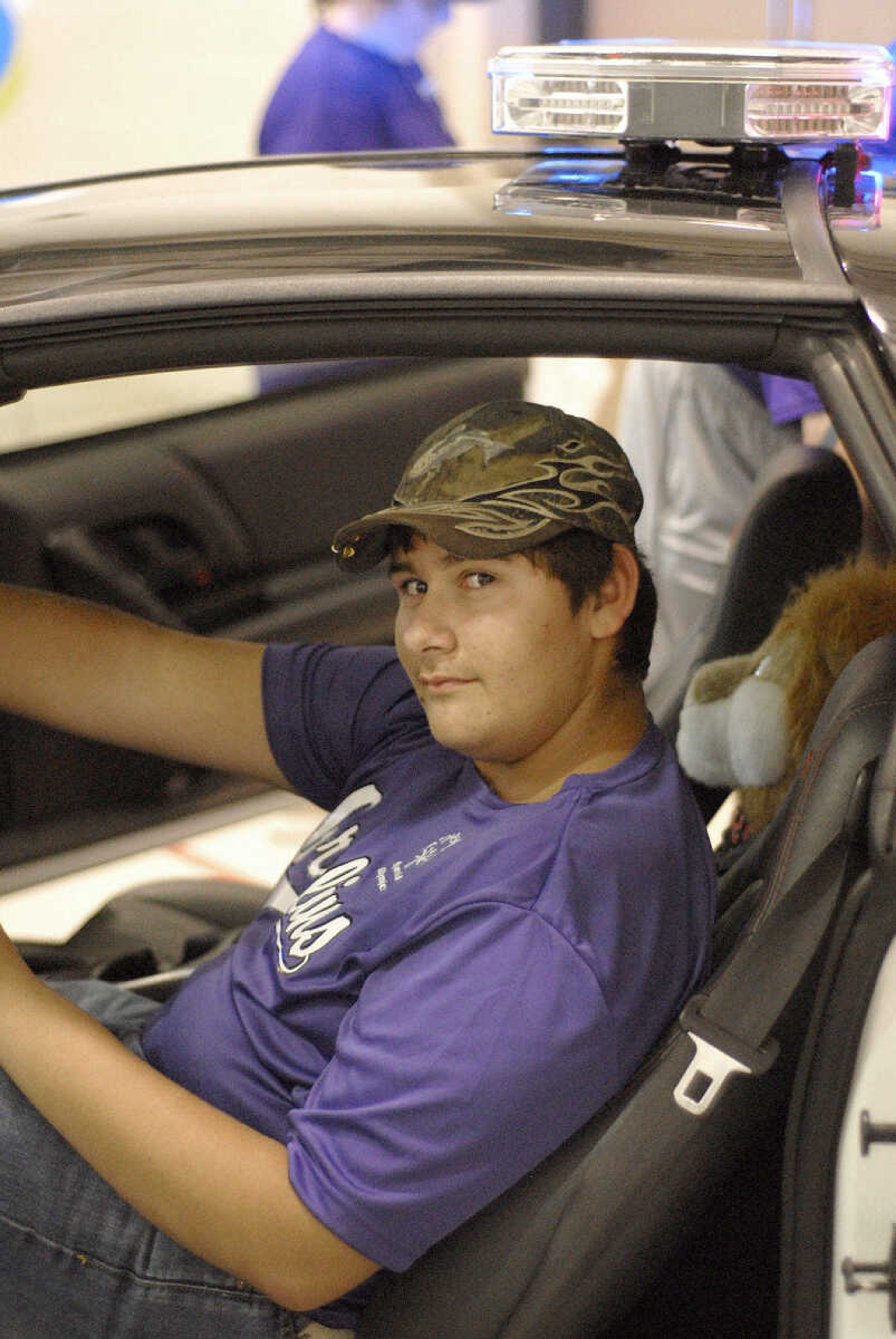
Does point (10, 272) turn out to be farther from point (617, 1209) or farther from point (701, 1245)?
point (701, 1245)

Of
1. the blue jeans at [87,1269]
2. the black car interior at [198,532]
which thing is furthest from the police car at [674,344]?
the black car interior at [198,532]

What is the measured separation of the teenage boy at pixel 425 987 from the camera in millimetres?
1118

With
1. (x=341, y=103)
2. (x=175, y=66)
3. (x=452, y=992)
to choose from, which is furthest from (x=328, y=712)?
(x=175, y=66)

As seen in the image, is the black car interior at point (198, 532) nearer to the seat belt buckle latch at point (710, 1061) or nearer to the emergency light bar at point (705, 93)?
the emergency light bar at point (705, 93)

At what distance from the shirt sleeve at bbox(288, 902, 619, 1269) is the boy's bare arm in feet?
1.64

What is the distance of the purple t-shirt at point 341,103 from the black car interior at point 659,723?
0.61 metres

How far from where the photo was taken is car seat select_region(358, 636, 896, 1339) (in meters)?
1.07

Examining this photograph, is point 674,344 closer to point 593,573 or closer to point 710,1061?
point 593,573

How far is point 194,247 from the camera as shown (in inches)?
46.0

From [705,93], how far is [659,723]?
85 centimetres

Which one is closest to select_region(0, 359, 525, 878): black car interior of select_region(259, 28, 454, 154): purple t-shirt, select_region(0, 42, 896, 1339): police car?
select_region(259, 28, 454, 154): purple t-shirt

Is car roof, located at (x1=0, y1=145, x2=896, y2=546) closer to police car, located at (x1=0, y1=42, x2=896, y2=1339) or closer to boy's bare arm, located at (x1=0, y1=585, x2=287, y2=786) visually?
police car, located at (x1=0, y1=42, x2=896, y2=1339)

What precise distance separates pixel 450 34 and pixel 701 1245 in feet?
14.4

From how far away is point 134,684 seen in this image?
62.2 inches
